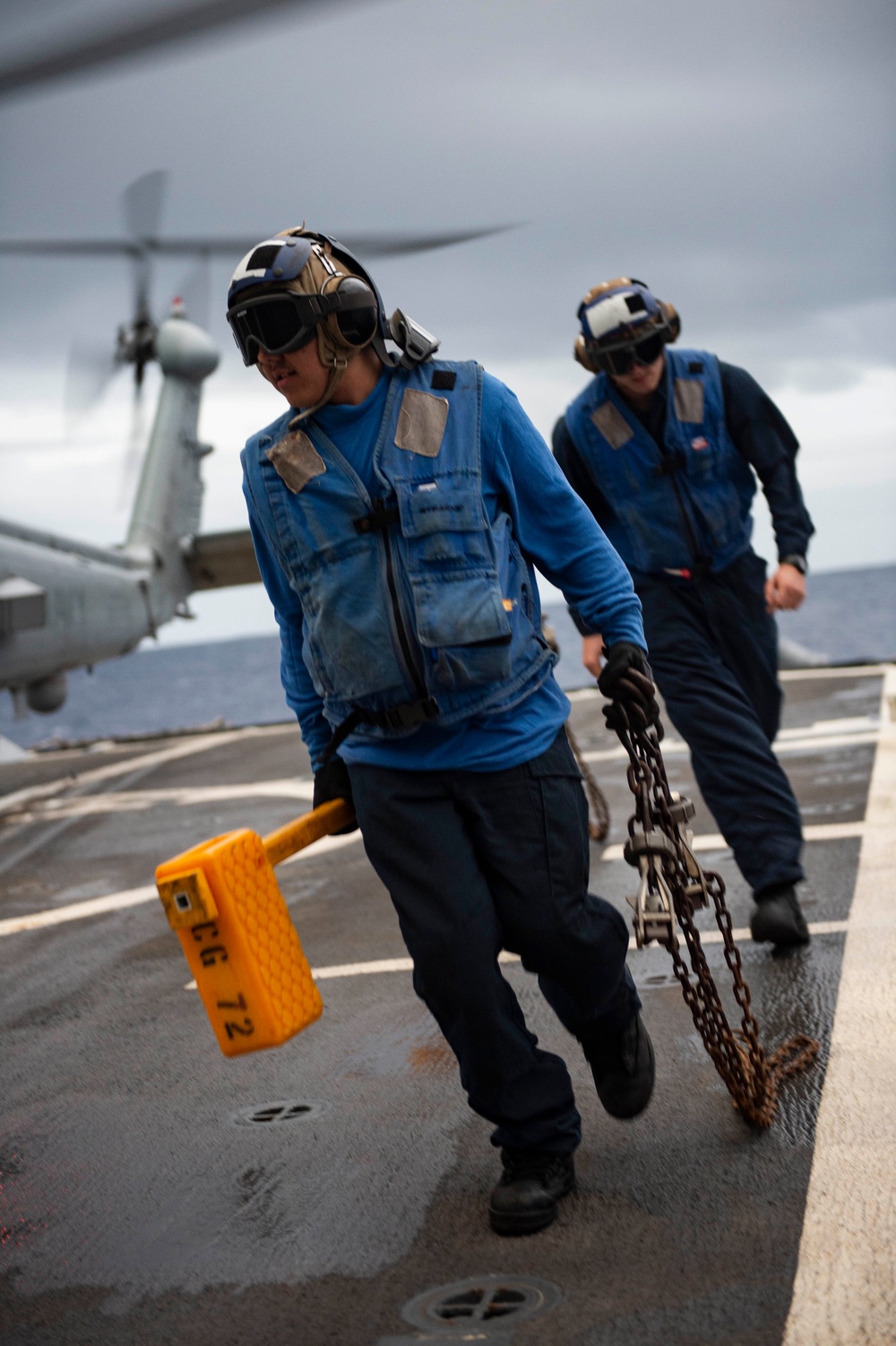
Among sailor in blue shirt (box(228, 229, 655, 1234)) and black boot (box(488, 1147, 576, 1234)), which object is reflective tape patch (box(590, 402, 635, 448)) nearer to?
sailor in blue shirt (box(228, 229, 655, 1234))

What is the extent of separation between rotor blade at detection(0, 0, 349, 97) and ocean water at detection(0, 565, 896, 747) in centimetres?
3521

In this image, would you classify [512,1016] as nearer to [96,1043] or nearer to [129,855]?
[96,1043]

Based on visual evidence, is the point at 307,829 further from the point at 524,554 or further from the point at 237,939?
the point at 524,554

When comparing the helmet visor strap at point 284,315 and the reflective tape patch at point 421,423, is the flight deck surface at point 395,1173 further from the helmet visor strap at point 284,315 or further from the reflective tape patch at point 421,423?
the helmet visor strap at point 284,315

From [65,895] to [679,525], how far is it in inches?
162

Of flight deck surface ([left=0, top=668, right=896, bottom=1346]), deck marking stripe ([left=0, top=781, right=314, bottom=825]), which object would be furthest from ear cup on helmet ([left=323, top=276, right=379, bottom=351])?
deck marking stripe ([left=0, top=781, right=314, bottom=825])

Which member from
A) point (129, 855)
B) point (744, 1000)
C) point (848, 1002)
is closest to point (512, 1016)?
point (744, 1000)

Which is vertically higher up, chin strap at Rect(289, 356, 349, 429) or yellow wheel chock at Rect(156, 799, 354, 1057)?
chin strap at Rect(289, 356, 349, 429)

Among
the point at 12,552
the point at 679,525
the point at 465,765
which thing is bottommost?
the point at 465,765

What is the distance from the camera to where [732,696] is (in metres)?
4.47

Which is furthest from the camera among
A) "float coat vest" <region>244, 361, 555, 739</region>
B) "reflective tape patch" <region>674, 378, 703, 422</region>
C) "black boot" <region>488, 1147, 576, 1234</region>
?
"reflective tape patch" <region>674, 378, 703, 422</region>

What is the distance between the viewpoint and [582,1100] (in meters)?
3.29

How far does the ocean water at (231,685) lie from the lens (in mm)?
71375

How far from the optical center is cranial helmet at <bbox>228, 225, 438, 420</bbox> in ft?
8.96
